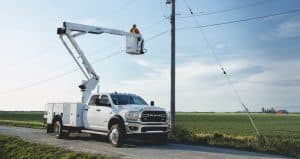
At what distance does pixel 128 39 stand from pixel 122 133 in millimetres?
8324

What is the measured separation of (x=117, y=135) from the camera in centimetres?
1869

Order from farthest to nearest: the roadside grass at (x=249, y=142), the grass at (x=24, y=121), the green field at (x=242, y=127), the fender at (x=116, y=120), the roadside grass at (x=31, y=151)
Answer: the grass at (x=24, y=121), the green field at (x=242, y=127), the fender at (x=116, y=120), the roadside grass at (x=249, y=142), the roadside grass at (x=31, y=151)

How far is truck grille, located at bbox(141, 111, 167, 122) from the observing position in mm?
18688

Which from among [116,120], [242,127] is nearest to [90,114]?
[116,120]

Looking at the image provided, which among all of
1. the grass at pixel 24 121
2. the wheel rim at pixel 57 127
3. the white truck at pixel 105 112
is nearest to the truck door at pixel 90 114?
the white truck at pixel 105 112

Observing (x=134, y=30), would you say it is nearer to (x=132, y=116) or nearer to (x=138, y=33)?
(x=138, y=33)

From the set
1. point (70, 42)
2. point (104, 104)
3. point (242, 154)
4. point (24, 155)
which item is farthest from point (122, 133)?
point (70, 42)

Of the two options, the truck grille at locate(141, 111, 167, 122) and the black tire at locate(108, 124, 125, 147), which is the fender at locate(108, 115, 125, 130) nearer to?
the black tire at locate(108, 124, 125, 147)

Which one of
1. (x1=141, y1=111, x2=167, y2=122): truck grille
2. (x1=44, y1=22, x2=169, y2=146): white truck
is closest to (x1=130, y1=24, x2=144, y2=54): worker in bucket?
(x1=44, y1=22, x2=169, y2=146): white truck

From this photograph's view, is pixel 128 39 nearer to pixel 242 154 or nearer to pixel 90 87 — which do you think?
pixel 90 87

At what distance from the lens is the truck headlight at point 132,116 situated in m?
18.6

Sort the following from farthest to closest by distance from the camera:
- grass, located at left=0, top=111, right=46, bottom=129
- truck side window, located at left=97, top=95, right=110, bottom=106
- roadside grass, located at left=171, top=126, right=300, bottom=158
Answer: grass, located at left=0, top=111, right=46, bottom=129
truck side window, located at left=97, top=95, right=110, bottom=106
roadside grass, located at left=171, top=126, right=300, bottom=158

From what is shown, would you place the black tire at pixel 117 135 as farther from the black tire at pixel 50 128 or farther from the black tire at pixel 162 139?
the black tire at pixel 50 128

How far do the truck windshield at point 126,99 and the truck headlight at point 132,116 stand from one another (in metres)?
1.50
